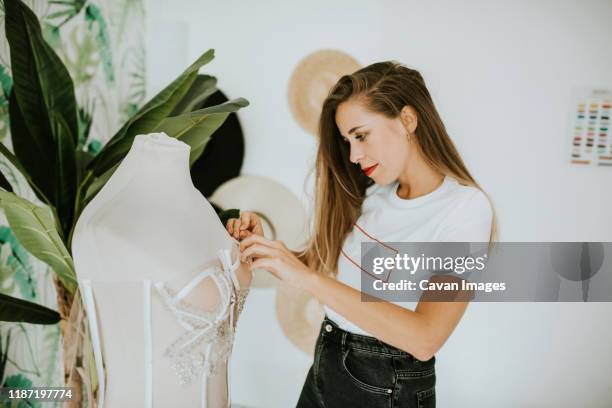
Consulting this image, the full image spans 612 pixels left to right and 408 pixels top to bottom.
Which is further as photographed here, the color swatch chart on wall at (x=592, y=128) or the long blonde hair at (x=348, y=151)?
the color swatch chart on wall at (x=592, y=128)

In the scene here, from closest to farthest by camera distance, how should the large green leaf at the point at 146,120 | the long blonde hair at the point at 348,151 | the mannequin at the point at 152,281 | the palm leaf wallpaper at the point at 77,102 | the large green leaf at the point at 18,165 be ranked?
the mannequin at the point at 152,281 → the large green leaf at the point at 18,165 → the large green leaf at the point at 146,120 → the long blonde hair at the point at 348,151 → the palm leaf wallpaper at the point at 77,102

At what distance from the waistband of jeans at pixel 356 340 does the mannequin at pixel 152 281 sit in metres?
0.45

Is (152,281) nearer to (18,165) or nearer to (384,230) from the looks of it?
(18,165)

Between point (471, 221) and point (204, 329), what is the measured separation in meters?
0.67

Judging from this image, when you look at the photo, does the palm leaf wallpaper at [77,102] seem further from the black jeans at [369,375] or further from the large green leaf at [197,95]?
the black jeans at [369,375]

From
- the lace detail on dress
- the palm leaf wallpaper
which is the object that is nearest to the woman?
the lace detail on dress

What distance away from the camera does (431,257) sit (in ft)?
3.92

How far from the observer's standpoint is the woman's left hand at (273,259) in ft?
3.25

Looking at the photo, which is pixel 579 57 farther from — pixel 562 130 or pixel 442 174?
pixel 442 174

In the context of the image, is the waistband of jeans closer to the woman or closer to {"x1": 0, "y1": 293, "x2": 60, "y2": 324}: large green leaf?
the woman

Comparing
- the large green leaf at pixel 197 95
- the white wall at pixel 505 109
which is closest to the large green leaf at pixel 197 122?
the large green leaf at pixel 197 95

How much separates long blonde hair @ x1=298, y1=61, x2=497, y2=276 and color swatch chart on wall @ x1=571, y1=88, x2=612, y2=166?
0.68 m

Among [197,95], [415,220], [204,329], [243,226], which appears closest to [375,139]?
[415,220]

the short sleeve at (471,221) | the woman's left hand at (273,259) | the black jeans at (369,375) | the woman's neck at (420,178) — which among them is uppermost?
the woman's neck at (420,178)
